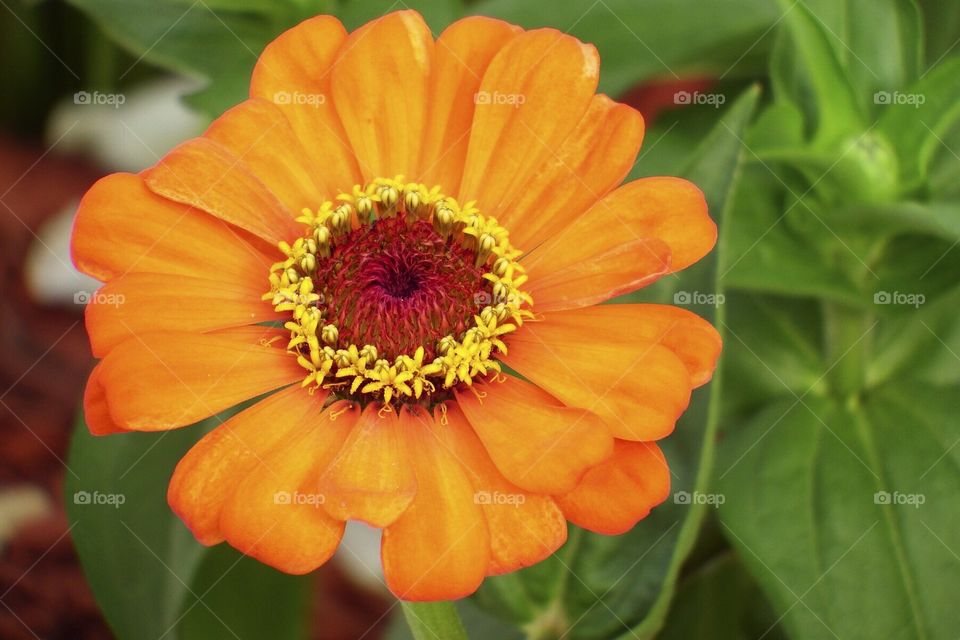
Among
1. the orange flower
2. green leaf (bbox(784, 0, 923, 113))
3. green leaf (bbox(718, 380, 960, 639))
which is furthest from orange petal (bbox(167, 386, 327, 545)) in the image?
green leaf (bbox(784, 0, 923, 113))

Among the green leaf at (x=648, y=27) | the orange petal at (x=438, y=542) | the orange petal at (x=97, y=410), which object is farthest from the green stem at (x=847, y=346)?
the orange petal at (x=97, y=410)

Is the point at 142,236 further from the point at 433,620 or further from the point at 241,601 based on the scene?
the point at 241,601

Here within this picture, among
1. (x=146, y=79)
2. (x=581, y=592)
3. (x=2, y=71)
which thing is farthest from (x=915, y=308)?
(x=2, y=71)

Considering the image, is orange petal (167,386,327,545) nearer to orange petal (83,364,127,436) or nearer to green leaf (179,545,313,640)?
orange petal (83,364,127,436)

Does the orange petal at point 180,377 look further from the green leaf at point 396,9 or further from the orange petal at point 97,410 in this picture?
the green leaf at point 396,9

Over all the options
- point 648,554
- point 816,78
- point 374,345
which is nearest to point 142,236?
point 374,345

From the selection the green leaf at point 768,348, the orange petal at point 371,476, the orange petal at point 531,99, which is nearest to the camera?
the orange petal at point 371,476

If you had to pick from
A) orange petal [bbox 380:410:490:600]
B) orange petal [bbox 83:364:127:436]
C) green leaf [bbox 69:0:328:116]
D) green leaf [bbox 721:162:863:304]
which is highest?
green leaf [bbox 69:0:328:116]

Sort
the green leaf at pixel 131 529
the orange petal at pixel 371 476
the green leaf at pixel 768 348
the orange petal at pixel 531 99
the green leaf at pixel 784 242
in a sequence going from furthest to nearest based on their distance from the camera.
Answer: the green leaf at pixel 768 348, the green leaf at pixel 784 242, the green leaf at pixel 131 529, the orange petal at pixel 531 99, the orange petal at pixel 371 476
